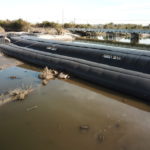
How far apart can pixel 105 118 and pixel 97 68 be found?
5.28m

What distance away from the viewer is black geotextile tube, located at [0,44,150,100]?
10.1 metres

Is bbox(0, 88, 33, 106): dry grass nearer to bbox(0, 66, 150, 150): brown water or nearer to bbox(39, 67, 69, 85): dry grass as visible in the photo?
bbox(0, 66, 150, 150): brown water

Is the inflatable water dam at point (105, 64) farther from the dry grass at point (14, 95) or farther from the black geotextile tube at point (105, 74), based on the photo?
the dry grass at point (14, 95)

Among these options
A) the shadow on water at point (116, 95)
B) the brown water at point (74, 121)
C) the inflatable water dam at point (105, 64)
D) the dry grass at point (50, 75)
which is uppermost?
the inflatable water dam at point (105, 64)

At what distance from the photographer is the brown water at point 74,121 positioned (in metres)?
6.64

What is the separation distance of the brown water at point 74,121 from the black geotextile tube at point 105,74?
0.58m

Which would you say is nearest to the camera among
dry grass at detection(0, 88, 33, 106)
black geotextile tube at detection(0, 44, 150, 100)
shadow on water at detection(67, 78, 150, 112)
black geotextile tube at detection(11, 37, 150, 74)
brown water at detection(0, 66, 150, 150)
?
brown water at detection(0, 66, 150, 150)

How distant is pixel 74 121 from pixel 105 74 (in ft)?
16.5

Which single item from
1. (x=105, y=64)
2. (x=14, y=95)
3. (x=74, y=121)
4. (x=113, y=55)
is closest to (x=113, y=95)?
(x=74, y=121)

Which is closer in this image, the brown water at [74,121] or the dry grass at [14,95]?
the brown water at [74,121]

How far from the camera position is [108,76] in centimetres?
1170

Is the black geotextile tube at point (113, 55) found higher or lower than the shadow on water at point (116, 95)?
higher

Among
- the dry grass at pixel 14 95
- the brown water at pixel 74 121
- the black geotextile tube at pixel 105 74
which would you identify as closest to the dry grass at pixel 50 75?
the black geotextile tube at pixel 105 74

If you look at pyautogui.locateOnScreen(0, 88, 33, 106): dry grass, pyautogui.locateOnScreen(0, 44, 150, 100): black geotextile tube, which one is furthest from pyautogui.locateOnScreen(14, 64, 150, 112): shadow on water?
pyautogui.locateOnScreen(0, 88, 33, 106): dry grass
